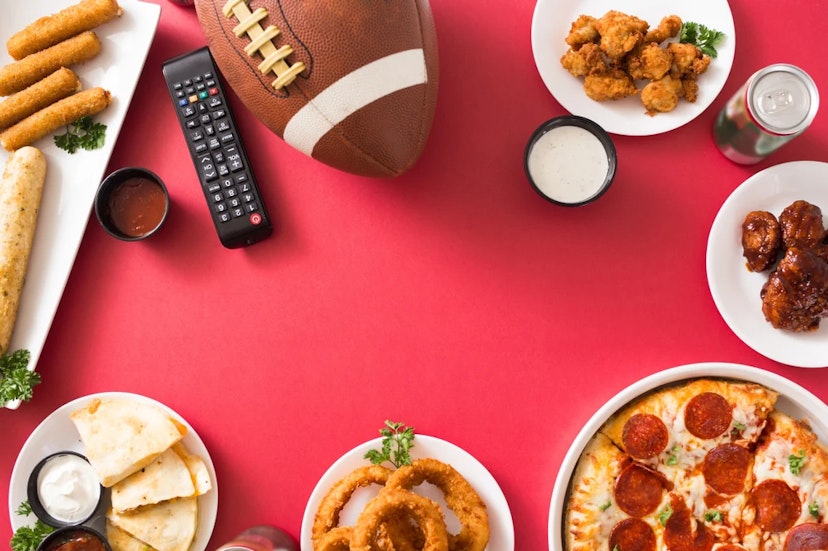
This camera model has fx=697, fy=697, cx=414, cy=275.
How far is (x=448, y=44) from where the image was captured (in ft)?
5.87

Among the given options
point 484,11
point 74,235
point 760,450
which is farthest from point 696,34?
point 74,235

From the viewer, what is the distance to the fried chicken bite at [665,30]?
1.65 m

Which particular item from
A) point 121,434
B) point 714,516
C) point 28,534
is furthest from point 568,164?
point 28,534

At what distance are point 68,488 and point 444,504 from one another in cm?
90

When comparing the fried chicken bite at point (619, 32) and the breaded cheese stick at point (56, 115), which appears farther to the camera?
the breaded cheese stick at point (56, 115)

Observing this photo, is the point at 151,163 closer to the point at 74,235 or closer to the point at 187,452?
the point at 74,235

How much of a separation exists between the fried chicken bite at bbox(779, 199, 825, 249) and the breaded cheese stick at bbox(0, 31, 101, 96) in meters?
1.73

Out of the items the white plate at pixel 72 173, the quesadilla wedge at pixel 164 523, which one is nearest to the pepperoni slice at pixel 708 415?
the quesadilla wedge at pixel 164 523

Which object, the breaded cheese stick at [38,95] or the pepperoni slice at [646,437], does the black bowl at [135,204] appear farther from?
the pepperoni slice at [646,437]

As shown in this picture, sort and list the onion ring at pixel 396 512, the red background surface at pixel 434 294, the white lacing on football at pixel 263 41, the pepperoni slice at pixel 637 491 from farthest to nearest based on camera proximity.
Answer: the red background surface at pixel 434 294 → the pepperoni slice at pixel 637 491 → the onion ring at pixel 396 512 → the white lacing on football at pixel 263 41

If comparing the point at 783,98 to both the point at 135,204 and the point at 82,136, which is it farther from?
the point at 82,136

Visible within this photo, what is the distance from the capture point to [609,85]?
5.43 ft

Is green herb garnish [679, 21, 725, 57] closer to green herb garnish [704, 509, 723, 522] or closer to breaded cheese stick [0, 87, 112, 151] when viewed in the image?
green herb garnish [704, 509, 723, 522]

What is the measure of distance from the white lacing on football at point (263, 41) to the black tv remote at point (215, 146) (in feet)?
1.30
